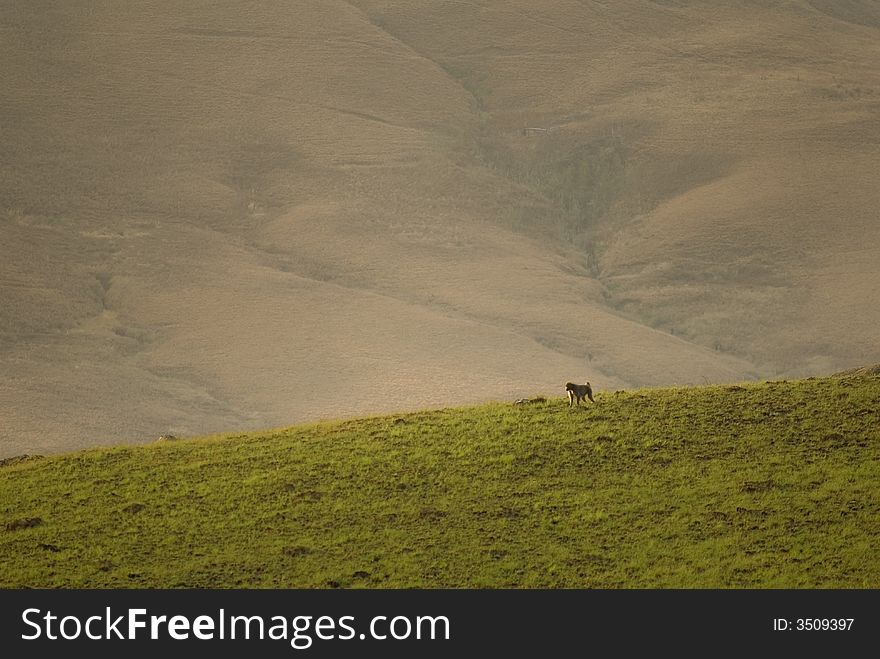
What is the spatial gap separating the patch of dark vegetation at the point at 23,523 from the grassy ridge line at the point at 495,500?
0.05 m

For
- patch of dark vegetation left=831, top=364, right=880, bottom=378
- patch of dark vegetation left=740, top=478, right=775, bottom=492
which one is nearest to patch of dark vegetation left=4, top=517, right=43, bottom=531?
patch of dark vegetation left=740, top=478, right=775, bottom=492

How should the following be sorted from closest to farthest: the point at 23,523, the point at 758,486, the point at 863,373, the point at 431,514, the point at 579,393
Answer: the point at 431,514, the point at 758,486, the point at 23,523, the point at 579,393, the point at 863,373

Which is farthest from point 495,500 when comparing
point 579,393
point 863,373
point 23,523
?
point 863,373

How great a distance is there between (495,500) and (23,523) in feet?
38.0

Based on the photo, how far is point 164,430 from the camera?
137 m

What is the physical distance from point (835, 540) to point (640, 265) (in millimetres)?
167491

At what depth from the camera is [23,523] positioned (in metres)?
37.1

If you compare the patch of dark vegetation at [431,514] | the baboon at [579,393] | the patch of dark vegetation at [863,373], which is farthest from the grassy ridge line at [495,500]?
the patch of dark vegetation at [863,373]

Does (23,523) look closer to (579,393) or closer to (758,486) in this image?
(579,393)

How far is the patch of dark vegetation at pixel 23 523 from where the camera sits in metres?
36.9

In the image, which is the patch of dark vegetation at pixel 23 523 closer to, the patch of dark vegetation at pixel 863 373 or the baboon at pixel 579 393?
the baboon at pixel 579 393

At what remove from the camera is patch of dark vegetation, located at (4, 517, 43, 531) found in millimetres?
36938

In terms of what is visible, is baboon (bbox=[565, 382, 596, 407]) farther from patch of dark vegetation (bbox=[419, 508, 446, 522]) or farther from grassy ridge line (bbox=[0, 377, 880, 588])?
patch of dark vegetation (bbox=[419, 508, 446, 522])

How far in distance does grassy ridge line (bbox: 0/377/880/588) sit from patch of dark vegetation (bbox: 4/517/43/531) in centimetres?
5
